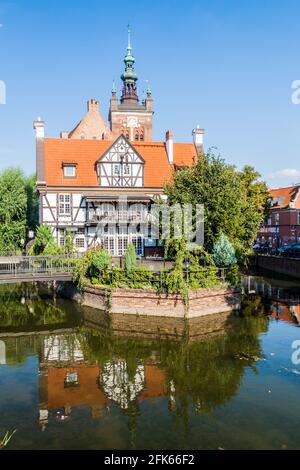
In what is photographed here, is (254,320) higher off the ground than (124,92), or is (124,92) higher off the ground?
(124,92)

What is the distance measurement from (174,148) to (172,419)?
116 feet

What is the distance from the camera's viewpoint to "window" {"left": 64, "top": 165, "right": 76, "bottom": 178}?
3925cm

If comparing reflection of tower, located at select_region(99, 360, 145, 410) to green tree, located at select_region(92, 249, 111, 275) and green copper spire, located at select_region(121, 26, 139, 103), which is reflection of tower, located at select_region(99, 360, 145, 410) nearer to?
green tree, located at select_region(92, 249, 111, 275)

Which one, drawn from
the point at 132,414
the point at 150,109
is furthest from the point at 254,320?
the point at 150,109

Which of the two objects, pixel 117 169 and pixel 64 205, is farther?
pixel 117 169

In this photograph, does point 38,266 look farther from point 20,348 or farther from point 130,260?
point 20,348

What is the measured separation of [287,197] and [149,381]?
174 feet

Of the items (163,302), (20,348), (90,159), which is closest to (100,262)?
A: (163,302)

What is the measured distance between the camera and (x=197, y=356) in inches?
714

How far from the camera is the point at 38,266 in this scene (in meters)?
27.7

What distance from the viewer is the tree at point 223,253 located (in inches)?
1026

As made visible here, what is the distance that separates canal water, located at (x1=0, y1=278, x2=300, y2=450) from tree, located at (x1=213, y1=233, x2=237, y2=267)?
3.25m

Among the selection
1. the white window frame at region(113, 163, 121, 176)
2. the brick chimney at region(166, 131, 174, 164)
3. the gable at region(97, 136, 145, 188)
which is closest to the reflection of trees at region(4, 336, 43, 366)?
the gable at region(97, 136, 145, 188)
